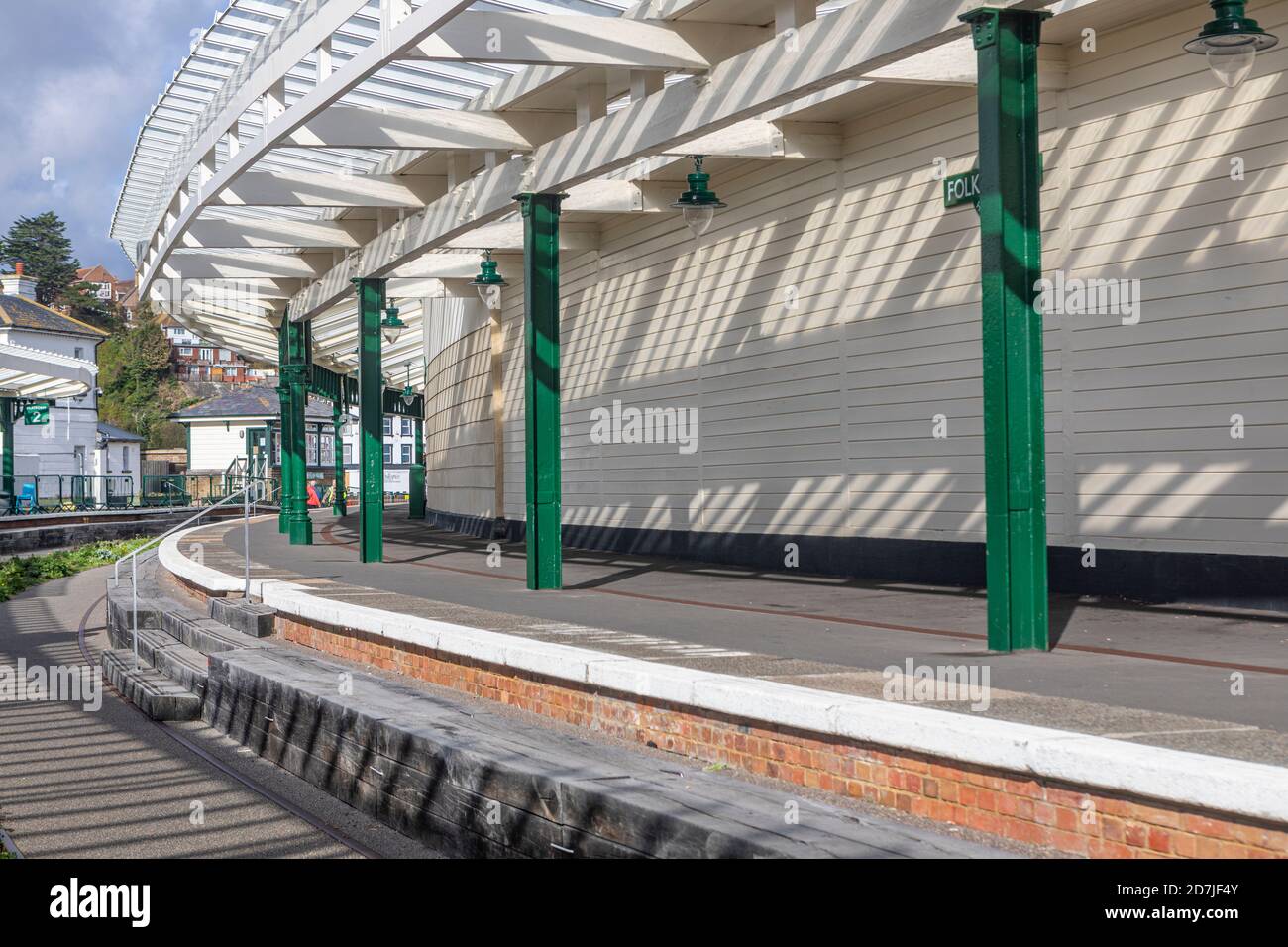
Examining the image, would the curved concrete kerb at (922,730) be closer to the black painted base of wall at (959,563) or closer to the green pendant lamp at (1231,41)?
the green pendant lamp at (1231,41)

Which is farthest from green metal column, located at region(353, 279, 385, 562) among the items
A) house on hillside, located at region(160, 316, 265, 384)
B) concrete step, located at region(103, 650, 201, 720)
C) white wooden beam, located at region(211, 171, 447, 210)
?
house on hillside, located at region(160, 316, 265, 384)

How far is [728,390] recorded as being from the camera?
16141mm

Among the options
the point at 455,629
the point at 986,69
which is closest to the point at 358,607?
the point at 455,629

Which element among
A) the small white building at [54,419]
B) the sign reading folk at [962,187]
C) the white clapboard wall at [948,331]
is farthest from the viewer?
the small white building at [54,419]

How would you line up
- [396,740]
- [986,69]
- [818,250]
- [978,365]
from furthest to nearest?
[818,250]
[978,365]
[986,69]
[396,740]

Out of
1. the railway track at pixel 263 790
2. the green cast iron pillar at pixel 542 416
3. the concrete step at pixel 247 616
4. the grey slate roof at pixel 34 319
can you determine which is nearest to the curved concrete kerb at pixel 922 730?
the railway track at pixel 263 790

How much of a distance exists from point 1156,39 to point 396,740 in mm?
7627

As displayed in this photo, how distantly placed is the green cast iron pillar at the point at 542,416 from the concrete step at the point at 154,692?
126 inches

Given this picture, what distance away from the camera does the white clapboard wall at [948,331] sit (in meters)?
9.83

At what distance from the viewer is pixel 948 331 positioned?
12562 mm

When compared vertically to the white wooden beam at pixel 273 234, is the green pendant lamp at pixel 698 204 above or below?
below

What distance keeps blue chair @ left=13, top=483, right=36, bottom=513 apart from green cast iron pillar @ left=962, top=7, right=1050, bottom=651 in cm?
3901

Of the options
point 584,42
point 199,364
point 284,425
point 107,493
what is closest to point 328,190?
point 584,42
